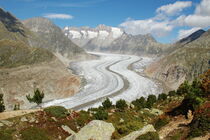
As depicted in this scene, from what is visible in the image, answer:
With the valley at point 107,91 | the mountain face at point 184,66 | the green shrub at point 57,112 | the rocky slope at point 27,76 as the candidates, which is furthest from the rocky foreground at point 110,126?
the mountain face at point 184,66

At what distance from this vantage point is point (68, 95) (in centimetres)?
8212

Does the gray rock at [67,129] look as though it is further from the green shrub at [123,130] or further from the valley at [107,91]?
the valley at [107,91]

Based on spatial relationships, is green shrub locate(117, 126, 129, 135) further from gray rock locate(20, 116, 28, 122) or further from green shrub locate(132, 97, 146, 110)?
green shrub locate(132, 97, 146, 110)

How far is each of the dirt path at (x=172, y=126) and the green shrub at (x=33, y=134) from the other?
12316 millimetres

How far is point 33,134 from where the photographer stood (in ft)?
70.8

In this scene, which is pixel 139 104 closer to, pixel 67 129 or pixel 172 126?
pixel 67 129

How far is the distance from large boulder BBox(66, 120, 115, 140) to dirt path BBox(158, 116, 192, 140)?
515cm

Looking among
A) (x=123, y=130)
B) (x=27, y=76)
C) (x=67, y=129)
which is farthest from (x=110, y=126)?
(x=27, y=76)

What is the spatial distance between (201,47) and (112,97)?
72664mm

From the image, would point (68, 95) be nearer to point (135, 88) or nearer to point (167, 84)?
point (135, 88)

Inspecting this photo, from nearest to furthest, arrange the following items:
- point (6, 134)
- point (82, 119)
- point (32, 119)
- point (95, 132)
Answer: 1. point (95, 132)
2. point (6, 134)
3. point (32, 119)
4. point (82, 119)

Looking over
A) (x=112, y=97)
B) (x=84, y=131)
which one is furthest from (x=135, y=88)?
(x=84, y=131)

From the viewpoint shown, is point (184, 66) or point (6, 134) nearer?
point (6, 134)

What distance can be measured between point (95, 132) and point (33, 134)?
7244mm
